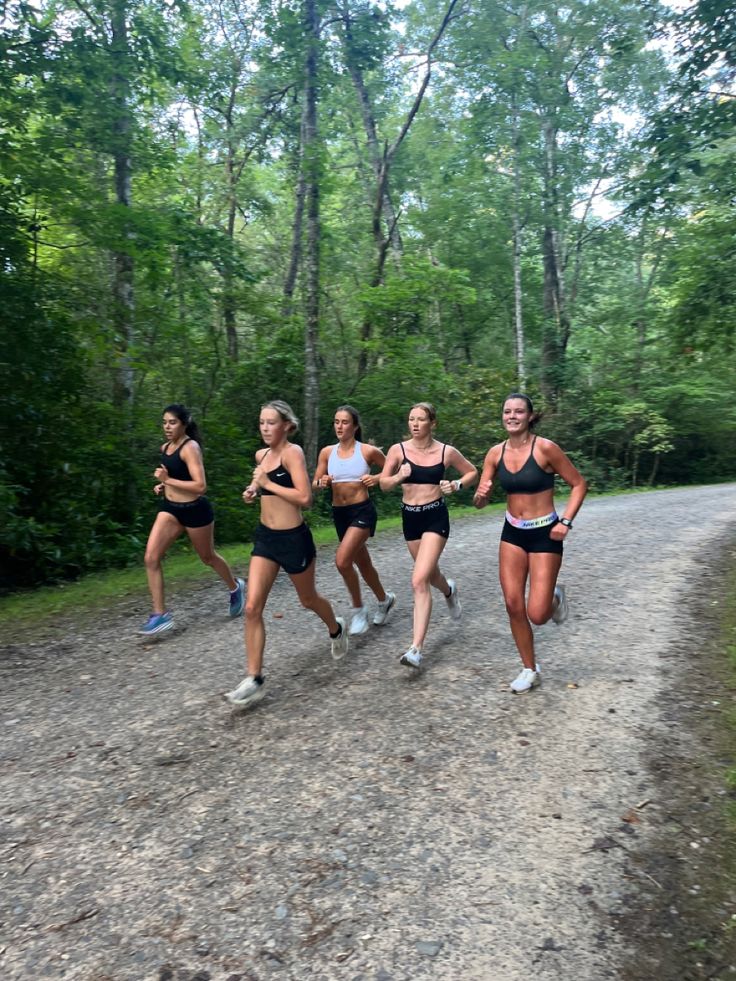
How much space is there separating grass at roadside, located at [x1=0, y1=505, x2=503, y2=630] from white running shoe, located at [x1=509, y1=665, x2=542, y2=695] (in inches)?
201

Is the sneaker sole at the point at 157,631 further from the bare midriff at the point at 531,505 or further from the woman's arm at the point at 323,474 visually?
the bare midriff at the point at 531,505

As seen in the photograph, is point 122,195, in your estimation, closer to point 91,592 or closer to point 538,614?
point 91,592

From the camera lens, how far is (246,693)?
4855 mm

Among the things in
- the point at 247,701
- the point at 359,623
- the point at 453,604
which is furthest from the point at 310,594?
the point at 453,604

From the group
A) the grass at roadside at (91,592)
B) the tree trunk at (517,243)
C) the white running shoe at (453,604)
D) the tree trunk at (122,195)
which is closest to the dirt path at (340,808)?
the white running shoe at (453,604)

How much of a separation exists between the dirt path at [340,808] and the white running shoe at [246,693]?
4.4 inches

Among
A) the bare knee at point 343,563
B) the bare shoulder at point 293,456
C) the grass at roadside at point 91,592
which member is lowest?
the grass at roadside at point 91,592

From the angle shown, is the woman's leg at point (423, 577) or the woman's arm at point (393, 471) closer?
the woman's leg at point (423, 577)

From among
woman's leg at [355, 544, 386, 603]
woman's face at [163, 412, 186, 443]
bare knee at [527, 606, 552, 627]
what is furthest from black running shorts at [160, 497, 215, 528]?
bare knee at [527, 606, 552, 627]

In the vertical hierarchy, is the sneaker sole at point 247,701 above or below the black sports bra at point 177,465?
below

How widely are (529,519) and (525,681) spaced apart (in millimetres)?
1182

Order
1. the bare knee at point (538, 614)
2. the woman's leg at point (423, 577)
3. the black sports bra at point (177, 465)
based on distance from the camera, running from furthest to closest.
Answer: the black sports bra at point (177, 465)
the woman's leg at point (423, 577)
the bare knee at point (538, 614)

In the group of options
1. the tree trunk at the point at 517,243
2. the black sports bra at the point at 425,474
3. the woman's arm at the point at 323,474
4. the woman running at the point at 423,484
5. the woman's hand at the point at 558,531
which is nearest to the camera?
the woman's hand at the point at 558,531

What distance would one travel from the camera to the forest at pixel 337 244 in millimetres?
9625
